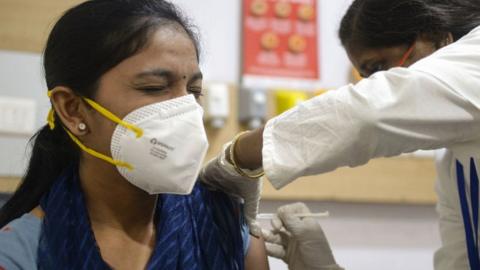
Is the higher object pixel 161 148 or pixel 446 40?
pixel 446 40

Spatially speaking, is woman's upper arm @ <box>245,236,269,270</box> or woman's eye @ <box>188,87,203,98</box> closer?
woman's eye @ <box>188,87,203,98</box>

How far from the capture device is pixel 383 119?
105 centimetres

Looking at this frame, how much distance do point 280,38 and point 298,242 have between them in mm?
1072

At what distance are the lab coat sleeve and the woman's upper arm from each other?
0.41m

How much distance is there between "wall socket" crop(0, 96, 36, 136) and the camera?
1980 millimetres

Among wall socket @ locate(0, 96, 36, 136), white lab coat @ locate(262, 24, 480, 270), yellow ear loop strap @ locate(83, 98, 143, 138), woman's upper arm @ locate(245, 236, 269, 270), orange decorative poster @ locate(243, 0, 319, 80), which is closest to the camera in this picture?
white lab coat @ locate(262, 24, 480, 270)

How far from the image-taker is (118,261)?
4.31ft

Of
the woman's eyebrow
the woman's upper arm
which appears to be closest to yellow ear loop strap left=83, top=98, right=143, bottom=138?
the woman's eyebrow

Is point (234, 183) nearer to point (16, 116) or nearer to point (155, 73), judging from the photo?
point (155, 73)

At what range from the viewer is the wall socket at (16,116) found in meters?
1.98

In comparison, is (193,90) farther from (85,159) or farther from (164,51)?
(85,159)

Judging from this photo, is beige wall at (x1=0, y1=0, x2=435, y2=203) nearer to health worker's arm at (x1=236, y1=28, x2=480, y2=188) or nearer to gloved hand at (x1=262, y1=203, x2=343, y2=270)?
gloved hand at (x1=262, y1=203, x2=343, y2=270)

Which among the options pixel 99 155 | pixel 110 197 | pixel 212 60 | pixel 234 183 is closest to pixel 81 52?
pixel 99 155

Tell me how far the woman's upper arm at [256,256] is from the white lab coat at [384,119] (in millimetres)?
413
